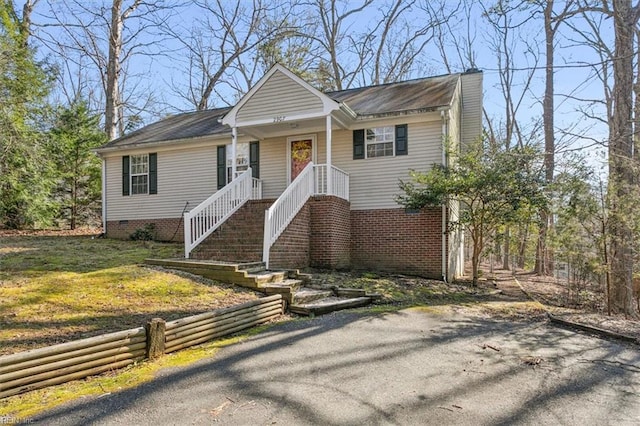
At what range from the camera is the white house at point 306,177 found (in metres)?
10.6

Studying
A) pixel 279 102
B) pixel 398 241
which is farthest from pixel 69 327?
pixel 398 241

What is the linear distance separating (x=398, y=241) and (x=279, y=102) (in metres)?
5.17

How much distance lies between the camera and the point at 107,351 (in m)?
4.30

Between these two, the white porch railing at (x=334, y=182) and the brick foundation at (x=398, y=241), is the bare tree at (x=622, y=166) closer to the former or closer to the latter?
the brick foundation at (x=398, y=241)

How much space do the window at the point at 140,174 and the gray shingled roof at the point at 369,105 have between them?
60cm

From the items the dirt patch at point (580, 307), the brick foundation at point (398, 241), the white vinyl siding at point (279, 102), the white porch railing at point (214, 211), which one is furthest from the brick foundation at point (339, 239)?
the dirt patch at point (580, 307)

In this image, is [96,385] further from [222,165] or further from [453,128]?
[453,128]

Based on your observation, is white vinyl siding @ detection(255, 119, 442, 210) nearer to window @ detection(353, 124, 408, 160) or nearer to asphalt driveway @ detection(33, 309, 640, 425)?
window @ detection(353, 124, 408, 160)

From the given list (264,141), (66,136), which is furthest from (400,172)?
(66,136)

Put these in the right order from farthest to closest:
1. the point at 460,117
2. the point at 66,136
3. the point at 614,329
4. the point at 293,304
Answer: the point at 66,136 → the point at 460,117 → the point at 293,304 → the point at 614,329

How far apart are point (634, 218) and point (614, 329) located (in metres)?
3.24

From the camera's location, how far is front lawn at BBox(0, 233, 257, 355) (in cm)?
493

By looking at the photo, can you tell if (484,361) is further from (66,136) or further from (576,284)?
(66,136)

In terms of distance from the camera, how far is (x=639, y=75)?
1086 cm
